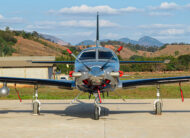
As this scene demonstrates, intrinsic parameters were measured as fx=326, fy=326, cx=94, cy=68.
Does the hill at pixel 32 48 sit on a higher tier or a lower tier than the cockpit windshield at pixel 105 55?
higher

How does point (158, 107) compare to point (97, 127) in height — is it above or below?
above

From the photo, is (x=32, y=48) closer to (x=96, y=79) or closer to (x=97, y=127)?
(x=96, y=79)

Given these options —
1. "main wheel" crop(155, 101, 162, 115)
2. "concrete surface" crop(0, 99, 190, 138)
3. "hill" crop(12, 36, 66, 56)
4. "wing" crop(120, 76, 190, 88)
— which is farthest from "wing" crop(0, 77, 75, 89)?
"hill" crop(12, 36, 66, 56)

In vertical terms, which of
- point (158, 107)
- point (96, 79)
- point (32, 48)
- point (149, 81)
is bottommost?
point (158, 107)

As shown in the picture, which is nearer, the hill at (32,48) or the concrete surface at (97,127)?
the concrete surface at (97,127)

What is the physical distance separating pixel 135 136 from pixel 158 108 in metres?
5.16

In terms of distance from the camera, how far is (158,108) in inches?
565

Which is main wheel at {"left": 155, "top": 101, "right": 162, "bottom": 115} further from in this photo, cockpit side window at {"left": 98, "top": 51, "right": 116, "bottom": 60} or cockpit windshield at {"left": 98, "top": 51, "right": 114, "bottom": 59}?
cockpit windshield at {"left": 98, "top": 51, "right": 114, "bottom": 59}

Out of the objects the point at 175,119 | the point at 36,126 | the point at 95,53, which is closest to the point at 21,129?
the point at 36,126

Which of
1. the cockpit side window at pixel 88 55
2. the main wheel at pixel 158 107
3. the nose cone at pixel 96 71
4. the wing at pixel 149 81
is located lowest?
the main wheel at pixel 158 107

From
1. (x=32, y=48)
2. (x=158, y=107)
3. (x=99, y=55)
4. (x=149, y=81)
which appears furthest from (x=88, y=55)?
(x=32, y=48)

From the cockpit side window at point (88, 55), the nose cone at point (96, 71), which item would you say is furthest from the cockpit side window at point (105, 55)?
the nose cone at point (96, 71)

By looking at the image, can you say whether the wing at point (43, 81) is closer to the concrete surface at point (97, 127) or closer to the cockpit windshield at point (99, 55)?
the cockpit windshield at point (99, 55)

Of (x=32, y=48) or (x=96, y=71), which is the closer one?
(x=96, y=71)
